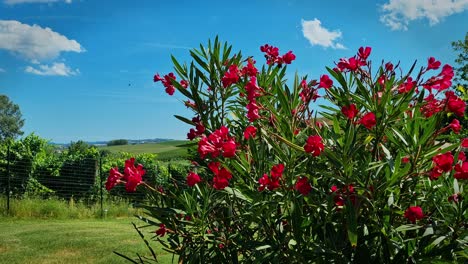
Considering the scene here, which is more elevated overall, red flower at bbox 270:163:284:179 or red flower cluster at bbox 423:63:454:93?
red flower cluster at bbox 423:63:454:93

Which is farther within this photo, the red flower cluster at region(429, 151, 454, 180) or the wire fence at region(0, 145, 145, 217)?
the wire fence at region(0, 145, 145, 217)

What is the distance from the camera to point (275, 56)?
2889mm

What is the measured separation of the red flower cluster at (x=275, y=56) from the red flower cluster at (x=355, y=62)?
56cm

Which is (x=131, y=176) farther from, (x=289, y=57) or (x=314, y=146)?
(x=289, y=57)

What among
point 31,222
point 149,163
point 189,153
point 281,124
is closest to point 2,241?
point 31,222

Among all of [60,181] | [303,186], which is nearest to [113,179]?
[303,186]

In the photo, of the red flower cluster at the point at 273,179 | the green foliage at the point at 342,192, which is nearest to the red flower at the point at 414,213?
the green foliage at the point at 342,192

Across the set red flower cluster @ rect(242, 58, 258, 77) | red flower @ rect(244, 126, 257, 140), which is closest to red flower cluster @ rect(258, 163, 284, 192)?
red flower @ rect(244, 126, 257, 140)

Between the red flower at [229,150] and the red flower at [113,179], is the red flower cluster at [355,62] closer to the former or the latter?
the red flower at [229,150]

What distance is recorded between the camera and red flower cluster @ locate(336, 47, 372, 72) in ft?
7.41

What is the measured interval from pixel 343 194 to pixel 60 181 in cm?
1324

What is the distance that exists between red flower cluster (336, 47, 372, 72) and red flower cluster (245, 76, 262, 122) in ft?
1.26

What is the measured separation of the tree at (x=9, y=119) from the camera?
7881cm

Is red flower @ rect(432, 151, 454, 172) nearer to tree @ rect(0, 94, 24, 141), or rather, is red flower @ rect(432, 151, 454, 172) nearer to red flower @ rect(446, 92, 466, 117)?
red flower @ rect(446, 92, 466, 117)
